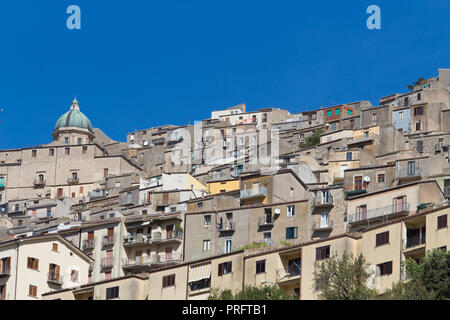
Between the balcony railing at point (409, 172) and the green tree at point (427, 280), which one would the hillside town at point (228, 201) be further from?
the green tree at point (427, 280)

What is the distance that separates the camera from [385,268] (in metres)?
59.8

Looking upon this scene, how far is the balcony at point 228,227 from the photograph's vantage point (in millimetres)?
80062

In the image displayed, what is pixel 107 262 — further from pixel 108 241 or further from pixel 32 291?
pixel 32 291

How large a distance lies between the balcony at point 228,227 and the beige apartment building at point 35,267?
36.7 ft

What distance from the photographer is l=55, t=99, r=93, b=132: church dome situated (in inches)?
5984

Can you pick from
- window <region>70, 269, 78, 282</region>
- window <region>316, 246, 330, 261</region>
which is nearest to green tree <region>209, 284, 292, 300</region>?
window <region>316, 246, 330, 261</region>

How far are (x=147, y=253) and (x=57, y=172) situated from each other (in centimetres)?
5010

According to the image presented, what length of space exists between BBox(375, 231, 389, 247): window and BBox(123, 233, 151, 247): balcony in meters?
26.9

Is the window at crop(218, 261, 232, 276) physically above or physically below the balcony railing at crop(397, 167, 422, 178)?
below

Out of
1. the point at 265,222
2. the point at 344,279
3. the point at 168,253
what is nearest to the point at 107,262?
the point at 168,253

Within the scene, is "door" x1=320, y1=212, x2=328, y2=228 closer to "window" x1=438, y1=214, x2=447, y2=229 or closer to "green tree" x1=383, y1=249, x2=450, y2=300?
"window" x1=438, y1=214, x2=447, y2=229

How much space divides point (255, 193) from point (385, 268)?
2859 centimetres

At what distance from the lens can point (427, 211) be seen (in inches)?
2411
